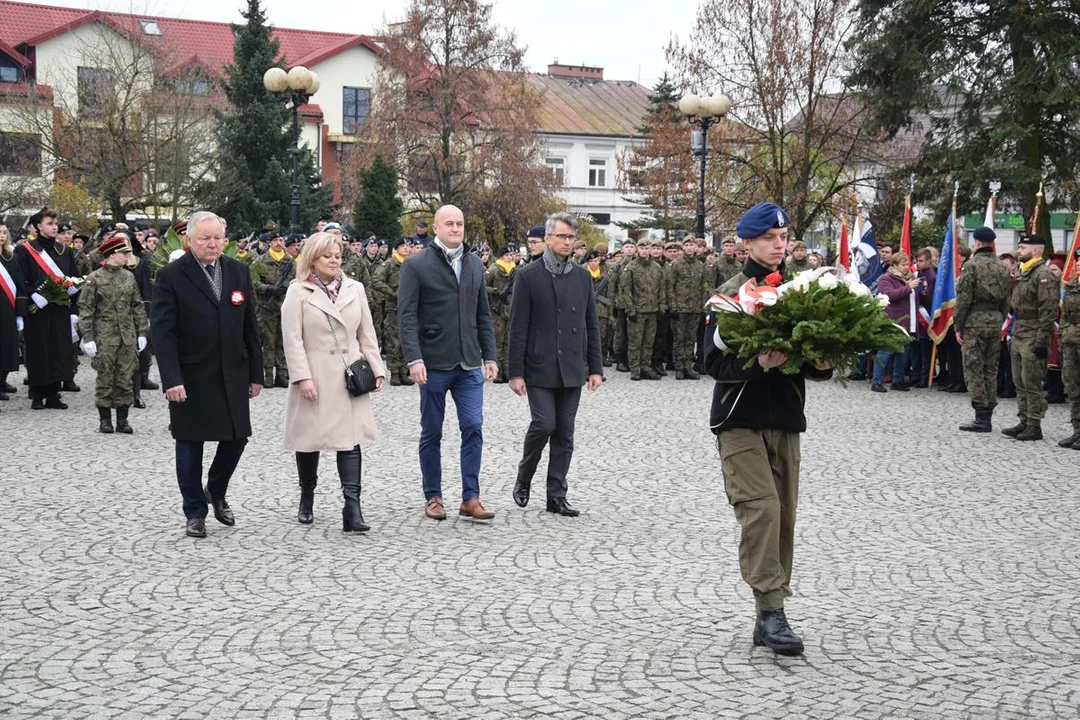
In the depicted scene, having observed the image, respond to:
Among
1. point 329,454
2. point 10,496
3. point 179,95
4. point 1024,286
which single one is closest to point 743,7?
point 179,95

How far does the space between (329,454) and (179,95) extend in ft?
105

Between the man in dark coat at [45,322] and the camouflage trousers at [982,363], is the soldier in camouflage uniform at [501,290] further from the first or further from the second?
Result: the camouflage trousers at [982,363]

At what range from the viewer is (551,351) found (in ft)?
30.6

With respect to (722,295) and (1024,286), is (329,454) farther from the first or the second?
(1024,286)

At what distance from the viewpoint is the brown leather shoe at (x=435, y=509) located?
903cm

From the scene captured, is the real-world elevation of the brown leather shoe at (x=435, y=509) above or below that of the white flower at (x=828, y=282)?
below

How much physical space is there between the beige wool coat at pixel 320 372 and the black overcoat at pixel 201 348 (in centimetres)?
32

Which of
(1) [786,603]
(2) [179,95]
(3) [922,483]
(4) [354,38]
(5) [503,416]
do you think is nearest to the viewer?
(1) [786,603]

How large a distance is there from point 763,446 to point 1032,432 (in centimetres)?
885

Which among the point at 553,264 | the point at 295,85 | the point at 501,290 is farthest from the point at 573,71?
the point at 553,264

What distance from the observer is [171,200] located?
4303cm

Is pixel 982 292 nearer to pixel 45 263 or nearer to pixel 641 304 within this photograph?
pixel 641 304

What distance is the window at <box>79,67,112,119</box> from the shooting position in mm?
40938

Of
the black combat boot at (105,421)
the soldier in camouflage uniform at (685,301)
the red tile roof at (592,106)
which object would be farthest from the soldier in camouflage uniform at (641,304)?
the red tile roof at (592,106)
